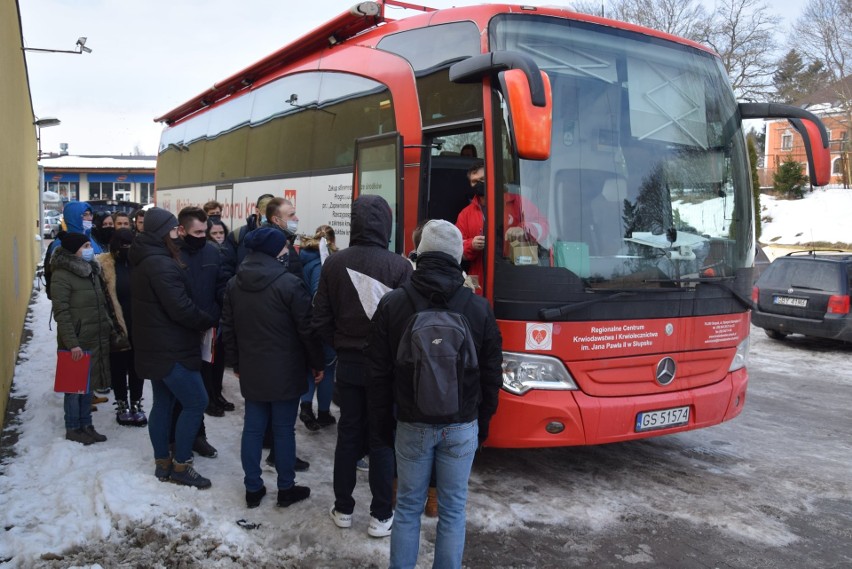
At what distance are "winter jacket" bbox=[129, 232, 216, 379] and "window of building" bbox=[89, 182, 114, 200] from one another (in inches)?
2955

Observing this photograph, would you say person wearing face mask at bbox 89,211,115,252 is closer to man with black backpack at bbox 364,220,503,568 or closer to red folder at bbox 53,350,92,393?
red folder at bbox 53,350,92,393

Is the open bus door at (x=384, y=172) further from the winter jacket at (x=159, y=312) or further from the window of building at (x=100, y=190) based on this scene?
the window of building at (x=100, y=190)

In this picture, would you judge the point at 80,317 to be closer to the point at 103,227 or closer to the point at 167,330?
the point at 167,330

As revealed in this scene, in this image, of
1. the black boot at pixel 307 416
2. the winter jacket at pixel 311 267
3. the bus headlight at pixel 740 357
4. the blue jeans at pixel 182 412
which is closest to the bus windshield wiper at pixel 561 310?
the bus headlight at pixel 740 357

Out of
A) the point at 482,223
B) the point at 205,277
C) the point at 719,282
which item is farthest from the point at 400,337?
the point at 719,282

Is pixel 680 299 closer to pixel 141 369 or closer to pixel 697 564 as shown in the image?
pixel 697 564

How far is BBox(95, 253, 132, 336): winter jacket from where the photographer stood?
6164 millimetres

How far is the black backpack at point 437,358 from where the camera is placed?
3.29 meters

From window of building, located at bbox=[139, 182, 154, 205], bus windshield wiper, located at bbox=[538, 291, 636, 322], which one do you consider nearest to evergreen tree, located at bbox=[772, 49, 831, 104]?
bus windshield wiper, located at bbox=[538, 291, 636, 322]

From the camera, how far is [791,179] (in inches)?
1684

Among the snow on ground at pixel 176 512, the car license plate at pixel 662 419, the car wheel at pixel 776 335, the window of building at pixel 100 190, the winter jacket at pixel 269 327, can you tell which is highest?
the window of building at pixel 100 190

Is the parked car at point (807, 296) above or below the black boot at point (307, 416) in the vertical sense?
above

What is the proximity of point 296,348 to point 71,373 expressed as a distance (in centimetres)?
219

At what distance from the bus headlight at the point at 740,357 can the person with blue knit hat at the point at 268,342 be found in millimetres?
3333
